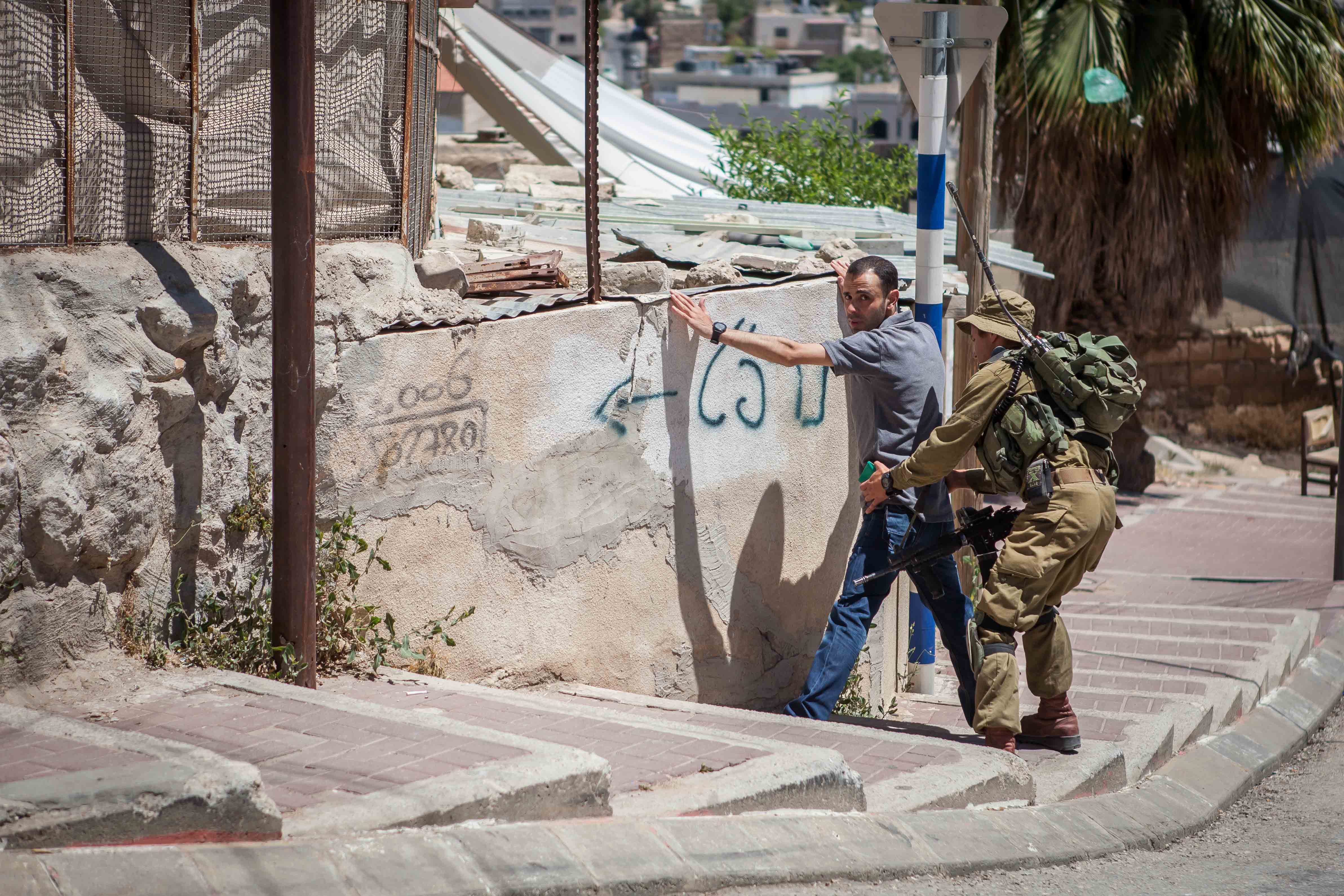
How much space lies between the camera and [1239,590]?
9.57m

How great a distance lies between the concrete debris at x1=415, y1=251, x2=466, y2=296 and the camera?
481cm

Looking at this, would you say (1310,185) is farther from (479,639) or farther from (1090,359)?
(479,639)

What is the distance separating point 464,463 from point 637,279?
1194mm

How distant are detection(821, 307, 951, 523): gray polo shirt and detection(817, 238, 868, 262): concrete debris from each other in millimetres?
847

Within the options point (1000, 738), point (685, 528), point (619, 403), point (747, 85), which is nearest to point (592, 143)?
point (619, 403)

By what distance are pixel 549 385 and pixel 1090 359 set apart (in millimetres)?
1858

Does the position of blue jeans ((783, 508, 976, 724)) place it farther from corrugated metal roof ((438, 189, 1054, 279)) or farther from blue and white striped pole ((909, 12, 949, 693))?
corrugated metal roof ((438, 189, 1054, 279))

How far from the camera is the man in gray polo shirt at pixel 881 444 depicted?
15.8 feet

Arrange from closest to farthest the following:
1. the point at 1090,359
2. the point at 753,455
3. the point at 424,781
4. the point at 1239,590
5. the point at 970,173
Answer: the point at 424,781, the point at 1090,359, the point at 753,455, the point at 970,173, the point at 1239,590

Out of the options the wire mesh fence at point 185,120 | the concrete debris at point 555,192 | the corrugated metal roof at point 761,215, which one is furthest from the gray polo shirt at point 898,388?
the concrete debris at point 555,192

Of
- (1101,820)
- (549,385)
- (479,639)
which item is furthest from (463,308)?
(1101,820)

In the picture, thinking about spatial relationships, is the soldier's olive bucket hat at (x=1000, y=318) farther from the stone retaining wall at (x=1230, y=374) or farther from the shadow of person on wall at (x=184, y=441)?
the stone retaining wall at (x=1230, y=374)

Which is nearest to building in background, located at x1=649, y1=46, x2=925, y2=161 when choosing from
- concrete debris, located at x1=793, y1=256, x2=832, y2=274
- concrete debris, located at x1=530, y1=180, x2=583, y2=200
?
concrete debris, located at x1=530, y1=180, x2=583, y2=200

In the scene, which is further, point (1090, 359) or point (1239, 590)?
point (1239, 590)
